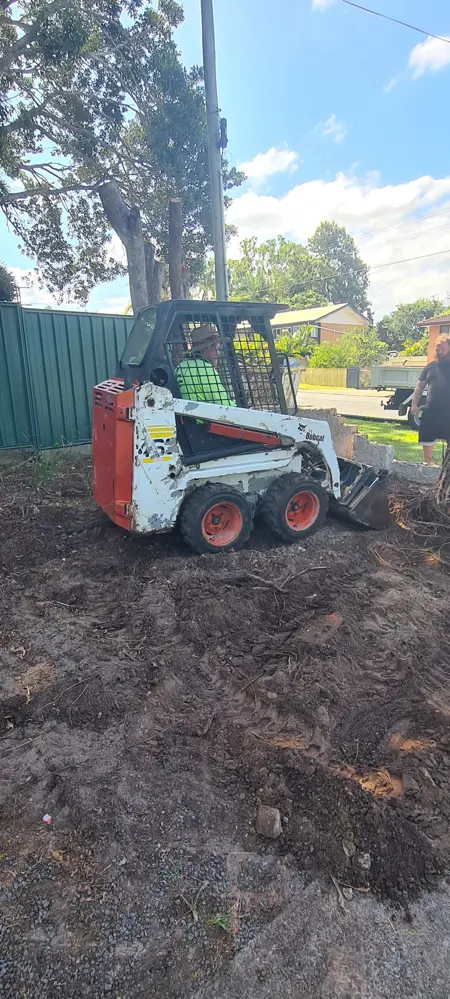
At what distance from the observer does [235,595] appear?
409 centimetres

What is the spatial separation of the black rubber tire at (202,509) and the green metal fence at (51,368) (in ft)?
15.4

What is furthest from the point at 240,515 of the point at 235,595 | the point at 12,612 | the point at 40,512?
the point at 40,512

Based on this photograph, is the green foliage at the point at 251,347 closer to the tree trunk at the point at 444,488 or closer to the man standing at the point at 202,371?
the man standing at the point at 202,371

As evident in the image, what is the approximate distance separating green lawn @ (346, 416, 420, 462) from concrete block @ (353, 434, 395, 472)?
4.10ft

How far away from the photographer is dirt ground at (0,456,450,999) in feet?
5.95

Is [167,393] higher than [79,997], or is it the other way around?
[167,393]

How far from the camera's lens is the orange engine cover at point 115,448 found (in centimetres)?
431

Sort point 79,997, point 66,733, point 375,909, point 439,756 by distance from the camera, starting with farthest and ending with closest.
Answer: point 66,733 → point 439,756 → point 375,909 → point 79,997

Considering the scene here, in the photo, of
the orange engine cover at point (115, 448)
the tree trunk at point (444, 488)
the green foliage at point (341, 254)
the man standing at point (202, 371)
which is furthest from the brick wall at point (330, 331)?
the orange engine cover at point (115, 448)

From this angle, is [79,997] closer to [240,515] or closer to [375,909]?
[375,909]

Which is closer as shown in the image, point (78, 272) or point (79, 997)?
point (79, 997)

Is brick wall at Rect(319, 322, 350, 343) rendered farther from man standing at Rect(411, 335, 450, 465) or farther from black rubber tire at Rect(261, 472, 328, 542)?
black rubber tire at Rect(261, 472, 328, 542)

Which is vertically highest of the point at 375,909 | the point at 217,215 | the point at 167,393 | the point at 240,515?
the point at 217,215

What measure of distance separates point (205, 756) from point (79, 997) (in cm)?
104
